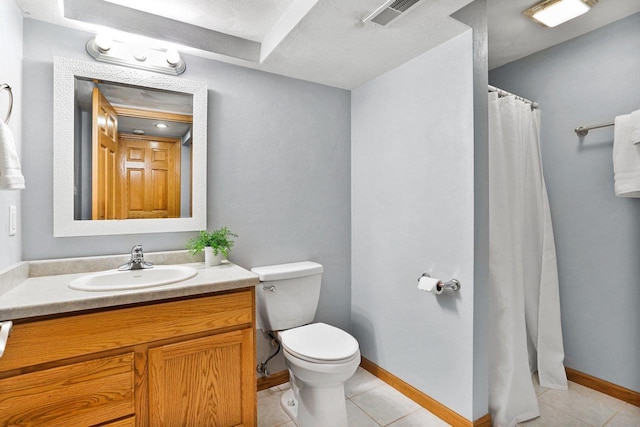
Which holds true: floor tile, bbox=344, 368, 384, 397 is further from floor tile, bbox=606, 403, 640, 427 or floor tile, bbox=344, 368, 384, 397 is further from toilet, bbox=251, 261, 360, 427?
floor tile, bbox=606, 403, 640, 427

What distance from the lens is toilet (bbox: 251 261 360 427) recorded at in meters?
1.67

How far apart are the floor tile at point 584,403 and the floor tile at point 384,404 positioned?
81cm

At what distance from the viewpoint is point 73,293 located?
1.31 meters

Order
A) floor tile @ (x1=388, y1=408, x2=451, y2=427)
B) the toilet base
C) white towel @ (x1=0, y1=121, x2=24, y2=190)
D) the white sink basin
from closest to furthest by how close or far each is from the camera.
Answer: white towel @ (x1=0, y1=121, x2=24, y2=190) → the white sink basin → the toilet base → floor tile @ (x1=388, y1=408, x2=451, y2=427)

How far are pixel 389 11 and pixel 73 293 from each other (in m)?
1.76

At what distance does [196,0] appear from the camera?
1656mm

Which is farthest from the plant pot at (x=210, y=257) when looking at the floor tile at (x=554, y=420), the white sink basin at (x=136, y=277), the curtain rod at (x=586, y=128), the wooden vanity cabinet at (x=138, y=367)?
the curtain rod at (x=586, y=128)

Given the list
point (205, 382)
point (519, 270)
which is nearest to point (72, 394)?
point (205, 382)

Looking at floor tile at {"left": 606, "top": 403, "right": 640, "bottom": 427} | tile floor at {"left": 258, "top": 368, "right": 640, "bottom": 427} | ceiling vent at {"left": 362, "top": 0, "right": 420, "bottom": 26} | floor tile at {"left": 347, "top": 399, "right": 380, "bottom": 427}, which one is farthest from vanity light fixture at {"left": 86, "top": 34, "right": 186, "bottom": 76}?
floor tile at {"left": 606, "top": 403, "right": 640, "bottom": 427}

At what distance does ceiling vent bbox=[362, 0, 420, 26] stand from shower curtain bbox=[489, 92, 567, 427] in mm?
774

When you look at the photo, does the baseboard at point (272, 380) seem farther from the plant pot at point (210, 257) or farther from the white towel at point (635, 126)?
the white towel at point (635, 126)

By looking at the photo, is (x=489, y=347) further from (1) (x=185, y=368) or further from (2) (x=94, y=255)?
(2) (x=94, y=255)

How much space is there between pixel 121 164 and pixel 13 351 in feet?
3.27

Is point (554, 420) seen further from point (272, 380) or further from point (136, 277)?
point (136, 277)
